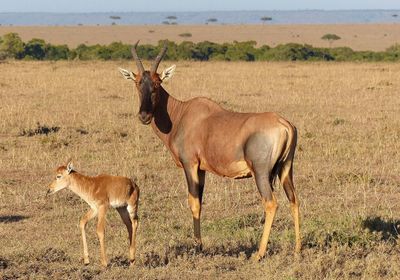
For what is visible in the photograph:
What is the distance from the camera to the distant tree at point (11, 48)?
135ft

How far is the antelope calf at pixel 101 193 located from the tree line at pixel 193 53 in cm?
3313

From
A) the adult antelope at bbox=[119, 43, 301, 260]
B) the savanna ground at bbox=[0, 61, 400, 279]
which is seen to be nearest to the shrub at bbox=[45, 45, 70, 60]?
the savanna ground at bbox=[0, 61, 400, 279]

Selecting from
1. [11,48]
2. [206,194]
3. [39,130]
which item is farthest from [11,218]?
[11,48]

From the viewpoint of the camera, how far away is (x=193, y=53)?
4269 centimetres

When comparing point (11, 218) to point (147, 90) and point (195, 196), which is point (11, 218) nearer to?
point (147, 90)

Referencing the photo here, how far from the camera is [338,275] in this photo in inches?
283

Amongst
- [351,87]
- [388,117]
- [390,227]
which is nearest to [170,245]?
[390,227]

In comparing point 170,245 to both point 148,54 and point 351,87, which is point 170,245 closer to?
point 351,87

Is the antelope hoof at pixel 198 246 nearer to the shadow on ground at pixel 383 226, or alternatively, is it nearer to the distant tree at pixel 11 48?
the shadow on ground at pixel 383 226

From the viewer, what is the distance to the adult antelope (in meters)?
7.66

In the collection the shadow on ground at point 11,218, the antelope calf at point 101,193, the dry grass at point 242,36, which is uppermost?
the antelope calf at point 101,193

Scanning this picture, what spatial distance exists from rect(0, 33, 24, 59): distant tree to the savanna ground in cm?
1782

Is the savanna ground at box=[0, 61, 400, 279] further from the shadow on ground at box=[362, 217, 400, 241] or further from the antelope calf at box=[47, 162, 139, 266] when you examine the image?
the antelope calf at box=[47, 162, 139, 266]

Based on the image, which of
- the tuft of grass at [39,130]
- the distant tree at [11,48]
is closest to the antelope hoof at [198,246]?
the tuft of grass at [39,130]
